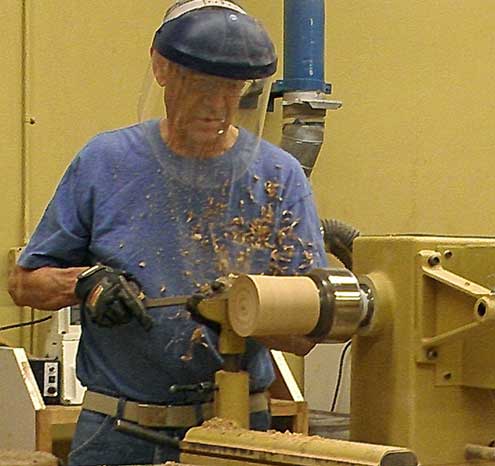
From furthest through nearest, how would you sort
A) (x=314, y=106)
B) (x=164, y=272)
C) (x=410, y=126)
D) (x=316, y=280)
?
(x=410, y=126), (x=314, y=106), (x=164, y=272), (x=316, y=280)

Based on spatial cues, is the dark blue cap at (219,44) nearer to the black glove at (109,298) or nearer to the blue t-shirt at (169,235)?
the blue t-shirt at (169,235)

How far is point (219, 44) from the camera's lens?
4.72 feet

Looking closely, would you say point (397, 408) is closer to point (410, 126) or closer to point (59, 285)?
point (59, 285)

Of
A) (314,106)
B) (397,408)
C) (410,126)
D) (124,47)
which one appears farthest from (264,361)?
(410,126)

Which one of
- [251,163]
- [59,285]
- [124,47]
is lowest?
[59,285]

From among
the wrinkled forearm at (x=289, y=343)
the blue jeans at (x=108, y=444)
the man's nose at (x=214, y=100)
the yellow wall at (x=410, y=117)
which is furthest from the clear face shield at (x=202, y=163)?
the yellow wall at (x=410, y=117)

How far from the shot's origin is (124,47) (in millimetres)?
3016

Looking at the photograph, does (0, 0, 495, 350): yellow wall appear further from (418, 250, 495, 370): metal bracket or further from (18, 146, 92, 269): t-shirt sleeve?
(418, 250, 495, 370): metal bracket

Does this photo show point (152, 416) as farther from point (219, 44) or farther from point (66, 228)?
point (219, 44)

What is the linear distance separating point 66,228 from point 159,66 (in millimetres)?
291

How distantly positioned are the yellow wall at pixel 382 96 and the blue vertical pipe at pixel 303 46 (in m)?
0.15

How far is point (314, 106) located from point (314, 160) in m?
0.16

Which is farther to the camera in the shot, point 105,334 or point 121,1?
point 121,1

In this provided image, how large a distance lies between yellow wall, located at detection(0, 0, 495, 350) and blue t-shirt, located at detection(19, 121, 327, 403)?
1.30 metres
